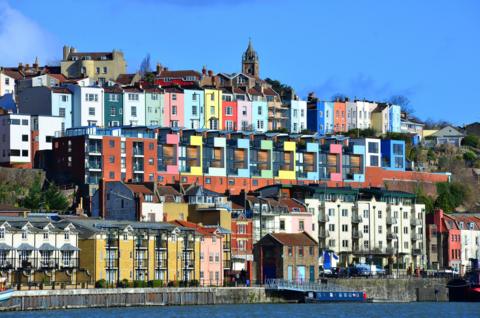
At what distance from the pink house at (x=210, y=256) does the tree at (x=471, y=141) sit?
7527 centimetres

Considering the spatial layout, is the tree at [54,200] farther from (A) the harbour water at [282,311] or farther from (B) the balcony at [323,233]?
(A) the harbour water at [282,311]

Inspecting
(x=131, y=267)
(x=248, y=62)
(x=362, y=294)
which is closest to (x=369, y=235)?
(x=362, y=294)

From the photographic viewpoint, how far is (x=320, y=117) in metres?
160

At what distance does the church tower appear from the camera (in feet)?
585

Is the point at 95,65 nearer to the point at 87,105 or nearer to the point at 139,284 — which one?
the point at 87,105

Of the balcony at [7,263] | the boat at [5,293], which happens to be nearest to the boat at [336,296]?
the balcony at [7,263]

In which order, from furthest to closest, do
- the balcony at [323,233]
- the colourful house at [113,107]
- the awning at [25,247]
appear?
the colourful house at [113,107] → the balcony at [323,233] → the awning at [25,247]

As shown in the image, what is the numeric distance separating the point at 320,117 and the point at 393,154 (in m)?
14.7

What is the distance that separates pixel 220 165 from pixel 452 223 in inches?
847

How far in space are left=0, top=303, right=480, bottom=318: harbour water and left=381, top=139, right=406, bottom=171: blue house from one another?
39.7 m

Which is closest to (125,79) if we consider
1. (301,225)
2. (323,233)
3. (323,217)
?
(323,217)

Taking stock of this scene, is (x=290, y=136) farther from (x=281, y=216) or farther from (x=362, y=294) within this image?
(x=362, y=294)

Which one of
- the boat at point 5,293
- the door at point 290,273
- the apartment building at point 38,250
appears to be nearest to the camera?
the boat at point 5,293

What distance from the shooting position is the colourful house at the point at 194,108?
461 ft
